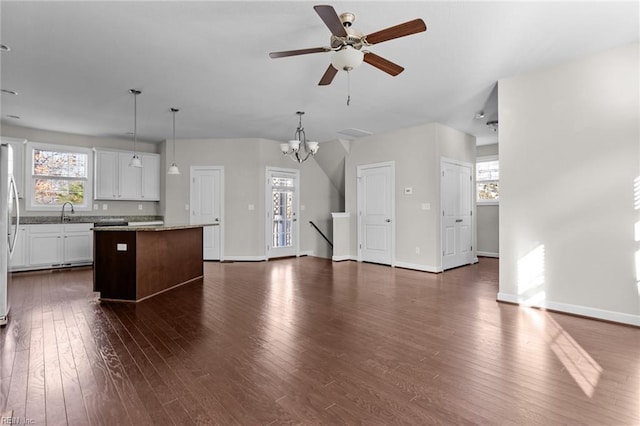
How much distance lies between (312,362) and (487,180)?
22.7ft

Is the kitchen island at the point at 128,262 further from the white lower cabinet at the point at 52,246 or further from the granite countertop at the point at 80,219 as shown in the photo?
the granite countertop at the point at 80,219

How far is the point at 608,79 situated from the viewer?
10.5ft

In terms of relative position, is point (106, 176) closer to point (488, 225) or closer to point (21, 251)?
point (21, 251)

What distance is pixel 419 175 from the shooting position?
19.2 ft

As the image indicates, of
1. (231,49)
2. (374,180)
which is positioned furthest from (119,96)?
(374,180)

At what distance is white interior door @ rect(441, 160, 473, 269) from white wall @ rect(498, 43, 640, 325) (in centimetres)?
194

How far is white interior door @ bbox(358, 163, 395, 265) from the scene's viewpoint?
20.7ft

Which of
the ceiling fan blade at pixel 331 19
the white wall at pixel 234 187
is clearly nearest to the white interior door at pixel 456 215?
the white wall at pixel 234 187

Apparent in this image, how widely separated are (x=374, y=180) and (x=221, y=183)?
3335 mm

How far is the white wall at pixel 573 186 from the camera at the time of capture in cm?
312

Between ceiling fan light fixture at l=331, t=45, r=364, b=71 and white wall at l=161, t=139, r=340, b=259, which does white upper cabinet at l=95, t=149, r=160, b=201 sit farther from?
ceiling fan light fixture at l=331, t=45, r=364, b=71

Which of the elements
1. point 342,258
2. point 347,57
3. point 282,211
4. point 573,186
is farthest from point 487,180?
point 347,57

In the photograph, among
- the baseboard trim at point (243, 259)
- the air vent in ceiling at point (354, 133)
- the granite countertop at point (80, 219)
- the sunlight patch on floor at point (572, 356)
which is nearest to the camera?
the sunlight patch on floor at point (572, 356)

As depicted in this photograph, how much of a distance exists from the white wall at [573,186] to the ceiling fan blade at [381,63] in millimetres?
1978
